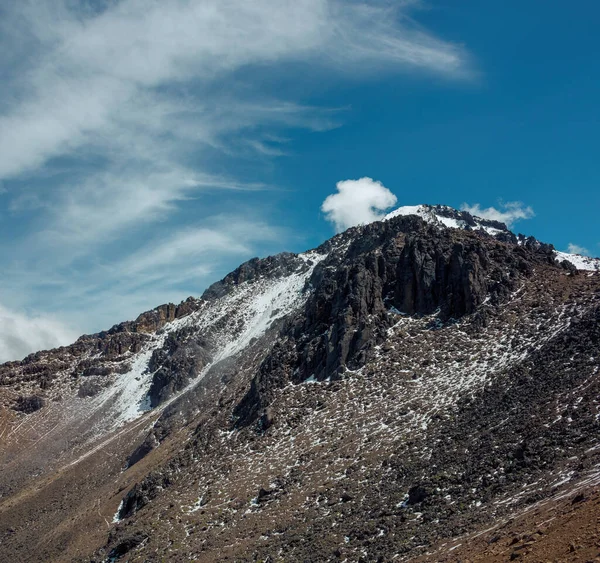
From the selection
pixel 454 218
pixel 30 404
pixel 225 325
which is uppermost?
pixel 454 218

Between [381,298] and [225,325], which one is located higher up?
[225,325]

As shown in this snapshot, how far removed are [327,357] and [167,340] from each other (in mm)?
78392

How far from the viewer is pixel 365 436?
158ft

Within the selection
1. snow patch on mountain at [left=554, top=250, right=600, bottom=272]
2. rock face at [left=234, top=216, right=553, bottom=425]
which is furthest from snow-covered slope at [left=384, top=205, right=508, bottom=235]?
rock face at [left=234, top=216, right=553, bottom=425]

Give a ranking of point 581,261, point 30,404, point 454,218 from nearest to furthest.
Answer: point 581,261 < point 30,404 < point 454,218

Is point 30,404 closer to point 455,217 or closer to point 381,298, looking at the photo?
point 381,298

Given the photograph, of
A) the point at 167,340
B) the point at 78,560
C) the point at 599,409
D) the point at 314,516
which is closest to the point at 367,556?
the point at 314,516

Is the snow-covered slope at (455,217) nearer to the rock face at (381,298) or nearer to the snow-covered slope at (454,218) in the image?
the snow-covered slope at (454,218)

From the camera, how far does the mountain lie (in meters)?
30.2

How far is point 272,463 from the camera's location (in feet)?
168

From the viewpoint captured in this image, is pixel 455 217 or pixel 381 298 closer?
pixel 381 298

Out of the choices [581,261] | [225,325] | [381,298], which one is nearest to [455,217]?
[581,261]

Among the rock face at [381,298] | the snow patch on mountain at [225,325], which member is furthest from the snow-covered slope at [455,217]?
the rock face at [381,298]

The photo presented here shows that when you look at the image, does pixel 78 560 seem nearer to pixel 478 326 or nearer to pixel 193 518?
pixel 193 518
